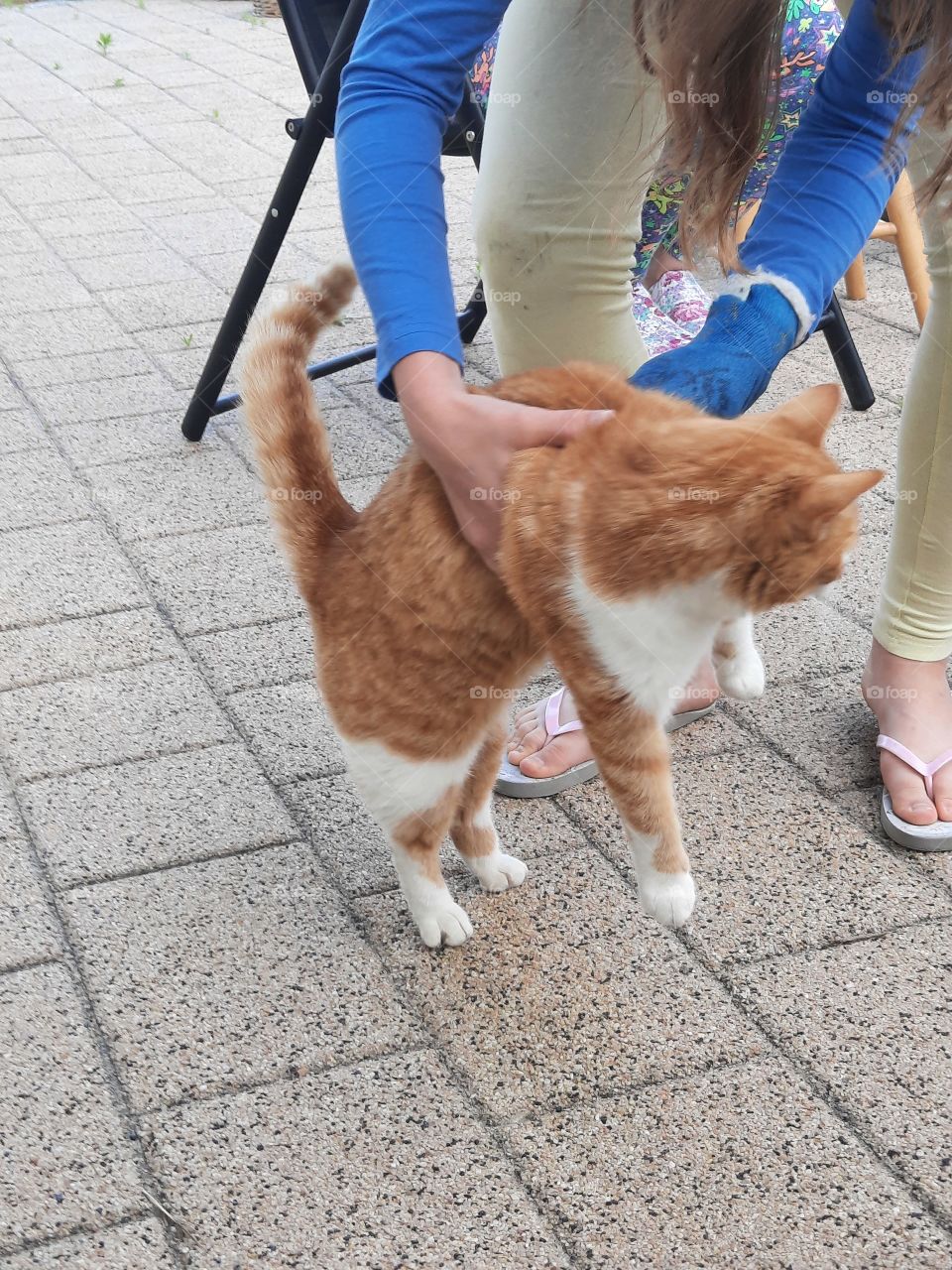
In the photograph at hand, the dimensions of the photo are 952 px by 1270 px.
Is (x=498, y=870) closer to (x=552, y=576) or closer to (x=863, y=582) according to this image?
(x=552, y=576)

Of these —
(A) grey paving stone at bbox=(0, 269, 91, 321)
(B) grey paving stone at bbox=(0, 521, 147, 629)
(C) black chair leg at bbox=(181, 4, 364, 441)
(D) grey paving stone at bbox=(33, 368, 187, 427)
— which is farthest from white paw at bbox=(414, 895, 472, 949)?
(A) grey paving stone at bbox=(0, 269, 91, 321)

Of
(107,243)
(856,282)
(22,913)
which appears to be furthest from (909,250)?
(22,913)

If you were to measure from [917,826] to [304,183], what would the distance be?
209cm

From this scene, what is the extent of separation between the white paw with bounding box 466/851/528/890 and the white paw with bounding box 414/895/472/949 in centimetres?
11

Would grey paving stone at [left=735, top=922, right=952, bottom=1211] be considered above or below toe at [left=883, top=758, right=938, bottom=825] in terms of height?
below

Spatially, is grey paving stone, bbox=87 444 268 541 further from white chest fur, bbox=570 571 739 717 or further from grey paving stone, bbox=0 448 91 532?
white chest fur, bbox=570 571 739 717

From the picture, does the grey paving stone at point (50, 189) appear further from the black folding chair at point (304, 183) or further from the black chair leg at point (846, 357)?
the black chair leg at point (846, 357)

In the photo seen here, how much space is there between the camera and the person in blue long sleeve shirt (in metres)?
Result: 1.51

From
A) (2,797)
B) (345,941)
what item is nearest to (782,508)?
(345,941)

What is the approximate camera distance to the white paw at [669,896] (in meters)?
1.60

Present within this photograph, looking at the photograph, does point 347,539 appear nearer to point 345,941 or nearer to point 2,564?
point 345,941

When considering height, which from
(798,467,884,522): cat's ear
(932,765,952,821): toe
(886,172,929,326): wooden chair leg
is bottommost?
(932,765,952,821): toe

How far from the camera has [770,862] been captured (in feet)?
6.55

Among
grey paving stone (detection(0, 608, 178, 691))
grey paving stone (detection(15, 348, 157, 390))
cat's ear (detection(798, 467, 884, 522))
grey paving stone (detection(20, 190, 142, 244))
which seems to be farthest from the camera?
grey paving stone (detection(20, 190, 142, 244))
